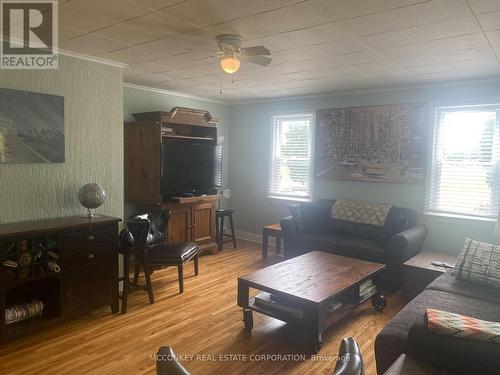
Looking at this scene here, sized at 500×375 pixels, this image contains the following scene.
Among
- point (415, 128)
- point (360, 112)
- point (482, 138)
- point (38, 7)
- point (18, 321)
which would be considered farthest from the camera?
point (360, 112)

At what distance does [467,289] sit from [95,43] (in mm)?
3501

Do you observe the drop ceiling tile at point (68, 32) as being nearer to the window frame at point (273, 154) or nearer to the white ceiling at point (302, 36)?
the white ceiling at point (302, 36)

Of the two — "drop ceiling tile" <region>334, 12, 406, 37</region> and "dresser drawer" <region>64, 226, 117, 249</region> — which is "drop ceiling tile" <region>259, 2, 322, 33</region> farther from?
"dresser drawer" <region>64, 226, 117, 249</region>

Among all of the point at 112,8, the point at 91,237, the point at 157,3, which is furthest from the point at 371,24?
the point at 91,237

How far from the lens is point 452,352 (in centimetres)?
160

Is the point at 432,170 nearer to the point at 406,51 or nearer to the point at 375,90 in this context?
the point at 375,90

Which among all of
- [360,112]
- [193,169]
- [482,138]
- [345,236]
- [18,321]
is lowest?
[18,321]

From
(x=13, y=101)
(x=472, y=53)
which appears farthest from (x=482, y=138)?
(x=13, y=101)

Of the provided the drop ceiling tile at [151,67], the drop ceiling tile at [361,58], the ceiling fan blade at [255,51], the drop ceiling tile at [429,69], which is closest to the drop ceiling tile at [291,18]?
the ceiling fan blade at [255,51]

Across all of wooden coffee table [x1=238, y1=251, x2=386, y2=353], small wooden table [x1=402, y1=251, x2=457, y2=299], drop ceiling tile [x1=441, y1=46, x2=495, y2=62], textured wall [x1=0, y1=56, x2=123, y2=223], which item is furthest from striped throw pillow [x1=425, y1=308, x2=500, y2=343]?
textured wall [x1=0, y1=56, x2=123, y2=223]

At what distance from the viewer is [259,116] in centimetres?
602

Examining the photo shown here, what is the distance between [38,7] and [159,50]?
1.02m

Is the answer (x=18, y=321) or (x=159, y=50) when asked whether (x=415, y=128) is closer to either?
(x=159, y=50)

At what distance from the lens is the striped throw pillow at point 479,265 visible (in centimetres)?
269
